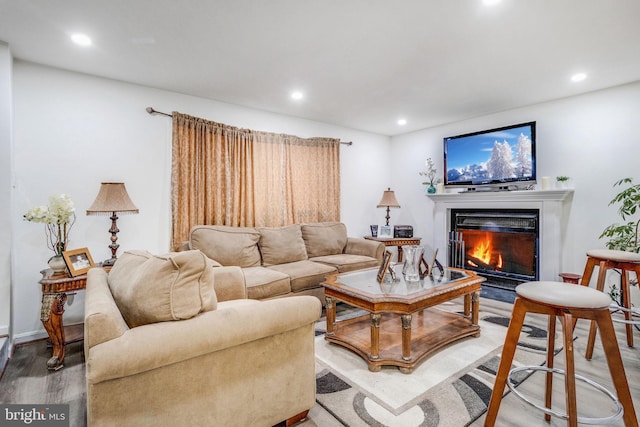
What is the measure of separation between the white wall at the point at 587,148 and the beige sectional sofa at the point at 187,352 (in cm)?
361

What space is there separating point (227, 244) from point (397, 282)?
1.77m

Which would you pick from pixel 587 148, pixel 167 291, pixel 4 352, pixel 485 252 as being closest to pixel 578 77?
pixel 587 148

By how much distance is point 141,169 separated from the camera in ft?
10.6

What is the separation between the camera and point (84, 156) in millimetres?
2916

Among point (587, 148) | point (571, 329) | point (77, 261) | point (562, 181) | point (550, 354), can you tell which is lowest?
point (550, 354)

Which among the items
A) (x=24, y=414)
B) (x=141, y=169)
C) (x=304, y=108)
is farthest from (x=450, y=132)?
(x=24, y=414)

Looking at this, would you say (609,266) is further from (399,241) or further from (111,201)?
(111,201)

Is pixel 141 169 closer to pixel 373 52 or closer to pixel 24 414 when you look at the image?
pixel 24 414

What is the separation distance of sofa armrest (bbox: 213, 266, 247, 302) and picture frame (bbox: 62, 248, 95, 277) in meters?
1.06

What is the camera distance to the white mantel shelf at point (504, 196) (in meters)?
3.61

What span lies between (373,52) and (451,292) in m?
2.02

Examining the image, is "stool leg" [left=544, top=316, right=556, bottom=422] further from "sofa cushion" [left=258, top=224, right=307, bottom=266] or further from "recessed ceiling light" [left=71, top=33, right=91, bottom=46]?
"recessed ceiling light" [left=71, top=33, right=91, bottom=46]

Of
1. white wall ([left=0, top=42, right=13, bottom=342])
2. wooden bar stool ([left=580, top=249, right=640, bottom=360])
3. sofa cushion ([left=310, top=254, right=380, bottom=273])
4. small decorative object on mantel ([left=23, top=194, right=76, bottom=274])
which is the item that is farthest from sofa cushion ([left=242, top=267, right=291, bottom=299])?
wooden bar stool ([left=580, top=249, right=640, bottom=360])

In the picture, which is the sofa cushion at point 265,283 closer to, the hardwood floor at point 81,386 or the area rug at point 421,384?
the area rug at point 421,384
